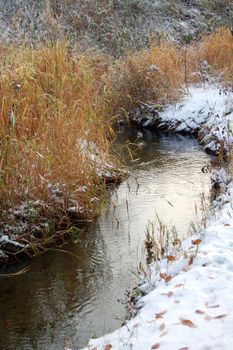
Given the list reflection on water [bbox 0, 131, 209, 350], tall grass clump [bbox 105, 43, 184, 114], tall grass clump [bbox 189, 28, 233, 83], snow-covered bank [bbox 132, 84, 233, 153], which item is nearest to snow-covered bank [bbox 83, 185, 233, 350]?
reflection on water [bbox 0, 131, 209, 350]

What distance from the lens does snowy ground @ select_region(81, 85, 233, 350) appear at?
10.6 ft

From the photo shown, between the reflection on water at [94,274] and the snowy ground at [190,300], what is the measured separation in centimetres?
52

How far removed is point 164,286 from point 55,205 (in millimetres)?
2277

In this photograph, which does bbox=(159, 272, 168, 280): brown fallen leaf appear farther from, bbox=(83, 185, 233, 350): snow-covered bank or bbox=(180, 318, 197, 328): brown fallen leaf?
bbox=(180, 318, 197, 328): brown fallen leaf

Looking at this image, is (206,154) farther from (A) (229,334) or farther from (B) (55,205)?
(A) (229,334)

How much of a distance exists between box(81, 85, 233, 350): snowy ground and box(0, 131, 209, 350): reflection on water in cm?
52

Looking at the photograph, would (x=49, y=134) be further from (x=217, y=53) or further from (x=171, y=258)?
(x=217, y=53)

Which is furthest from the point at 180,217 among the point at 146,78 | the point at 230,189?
the point at 146,78

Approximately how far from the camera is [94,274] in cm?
521

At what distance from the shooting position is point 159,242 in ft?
17.2

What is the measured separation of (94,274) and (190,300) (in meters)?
1.69

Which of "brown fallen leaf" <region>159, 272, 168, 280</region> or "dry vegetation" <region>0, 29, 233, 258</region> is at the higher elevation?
"dry vegetation" <region>0, 29, 233, 258</region>

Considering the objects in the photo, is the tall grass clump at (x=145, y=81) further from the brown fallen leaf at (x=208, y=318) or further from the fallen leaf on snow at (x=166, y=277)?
the brown fallen leaf at (x=208, y=318)

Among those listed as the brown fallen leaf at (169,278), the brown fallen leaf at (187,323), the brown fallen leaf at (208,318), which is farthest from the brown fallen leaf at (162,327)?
the brown fallen leaf at (169,278)
